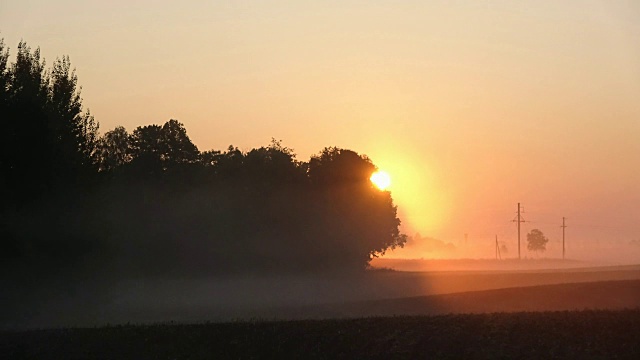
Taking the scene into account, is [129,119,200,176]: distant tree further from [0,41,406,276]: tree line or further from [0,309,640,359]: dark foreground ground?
[0,309,640,359]: dark foreground ground

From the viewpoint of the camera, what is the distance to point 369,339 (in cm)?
2617

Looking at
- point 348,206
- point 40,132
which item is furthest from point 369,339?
point 348,206

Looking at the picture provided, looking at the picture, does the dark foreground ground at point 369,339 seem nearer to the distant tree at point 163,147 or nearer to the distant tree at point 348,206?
the distant tree at point 163,147

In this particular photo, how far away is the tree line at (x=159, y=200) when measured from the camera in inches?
1911

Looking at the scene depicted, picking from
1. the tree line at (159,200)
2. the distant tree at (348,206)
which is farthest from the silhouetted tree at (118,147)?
the distant tree at (348,206)

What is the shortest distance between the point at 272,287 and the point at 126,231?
17.9 m

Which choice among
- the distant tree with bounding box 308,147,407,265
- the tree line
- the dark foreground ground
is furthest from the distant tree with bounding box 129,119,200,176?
the dark foreground ground

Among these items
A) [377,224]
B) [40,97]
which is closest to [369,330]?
[40,97]

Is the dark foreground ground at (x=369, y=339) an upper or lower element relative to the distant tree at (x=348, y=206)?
lower

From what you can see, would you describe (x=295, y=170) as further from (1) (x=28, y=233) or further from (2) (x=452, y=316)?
(2) (x=452, y=316)

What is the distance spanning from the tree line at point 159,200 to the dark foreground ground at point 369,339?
20.7m

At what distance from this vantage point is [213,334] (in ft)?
91.8

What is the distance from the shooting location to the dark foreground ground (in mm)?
24125

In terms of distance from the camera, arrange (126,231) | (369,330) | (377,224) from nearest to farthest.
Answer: (369,330)
(126,231)
(377,224)
